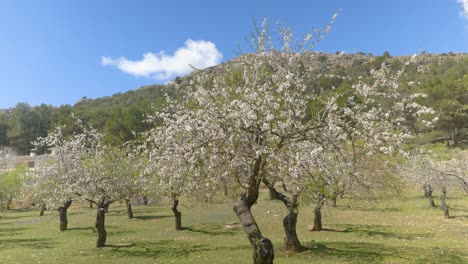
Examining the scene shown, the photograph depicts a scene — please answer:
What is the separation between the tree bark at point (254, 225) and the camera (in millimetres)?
14688

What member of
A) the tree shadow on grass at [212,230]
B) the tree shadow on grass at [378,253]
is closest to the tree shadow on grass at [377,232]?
the tree shadow on grass at [378,253]

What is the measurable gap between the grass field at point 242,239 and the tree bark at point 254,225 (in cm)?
408

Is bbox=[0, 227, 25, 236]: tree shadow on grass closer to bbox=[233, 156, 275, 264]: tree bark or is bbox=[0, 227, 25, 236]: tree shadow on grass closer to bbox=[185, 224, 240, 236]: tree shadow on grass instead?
bbox=[185, 224, 240, 236]: tree shadow on grass

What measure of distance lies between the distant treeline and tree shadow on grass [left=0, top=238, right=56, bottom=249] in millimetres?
11371

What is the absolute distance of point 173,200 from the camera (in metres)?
32.8

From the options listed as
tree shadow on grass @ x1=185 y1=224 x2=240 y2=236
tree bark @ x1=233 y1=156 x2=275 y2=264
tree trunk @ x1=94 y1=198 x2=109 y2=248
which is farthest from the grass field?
tree bark @ x1=233 y1=156 x2=275 y2=264

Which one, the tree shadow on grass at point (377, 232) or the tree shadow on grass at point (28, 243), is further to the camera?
the tree shadow on grass at point (28, 243)

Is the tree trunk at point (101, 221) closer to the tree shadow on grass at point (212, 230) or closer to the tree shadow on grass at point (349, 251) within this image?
the tree shadow on grass at point (212, 230)

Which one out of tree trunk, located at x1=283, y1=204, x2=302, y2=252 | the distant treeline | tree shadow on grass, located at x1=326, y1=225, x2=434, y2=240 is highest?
the distant treeline

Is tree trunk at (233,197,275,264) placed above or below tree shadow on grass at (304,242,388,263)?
above

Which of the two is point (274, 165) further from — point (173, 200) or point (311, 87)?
point (173, 200)

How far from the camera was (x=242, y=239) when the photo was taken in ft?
89.7

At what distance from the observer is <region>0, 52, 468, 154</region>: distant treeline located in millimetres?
16500

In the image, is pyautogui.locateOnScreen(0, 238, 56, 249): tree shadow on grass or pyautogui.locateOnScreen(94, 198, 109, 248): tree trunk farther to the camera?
pyautogui.locateOnScreen(0, 238, 56, 249): tree shadow on grass
